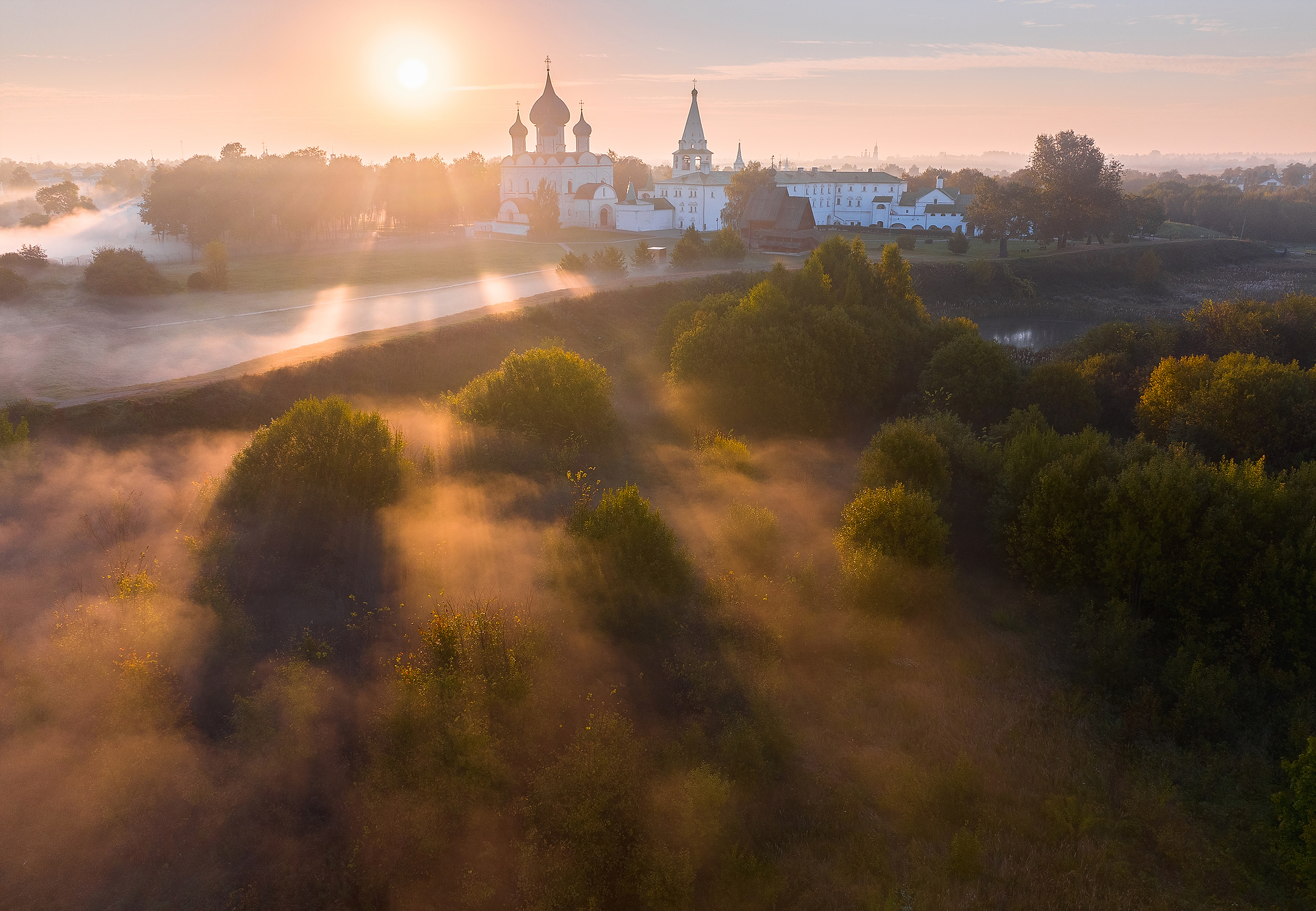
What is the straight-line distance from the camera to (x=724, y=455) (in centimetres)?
2231

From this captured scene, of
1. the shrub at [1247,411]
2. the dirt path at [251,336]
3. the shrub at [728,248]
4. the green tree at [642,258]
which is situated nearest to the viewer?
the shrub at [1247,411]

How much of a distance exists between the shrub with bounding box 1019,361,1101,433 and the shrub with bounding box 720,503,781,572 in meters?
14.3

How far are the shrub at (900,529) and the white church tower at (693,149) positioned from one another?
84.2 meters

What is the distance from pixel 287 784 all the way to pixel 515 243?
5440 cm

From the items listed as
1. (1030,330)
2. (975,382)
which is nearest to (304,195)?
(975,382)

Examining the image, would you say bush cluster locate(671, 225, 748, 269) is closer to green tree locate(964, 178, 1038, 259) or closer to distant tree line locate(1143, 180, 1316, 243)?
green tree locate(964, 178, 1038, 259)

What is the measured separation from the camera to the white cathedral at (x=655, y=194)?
71.8 metres

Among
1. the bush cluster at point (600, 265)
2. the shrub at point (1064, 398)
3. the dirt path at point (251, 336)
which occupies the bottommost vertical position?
the shrub at point (1064, 398)

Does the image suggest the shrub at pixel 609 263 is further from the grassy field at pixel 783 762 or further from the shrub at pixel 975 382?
the grassy field at pixel 783 762

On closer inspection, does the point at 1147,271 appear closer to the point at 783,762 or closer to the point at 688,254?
the point at 688,254

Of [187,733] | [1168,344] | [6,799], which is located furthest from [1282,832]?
[1168,344]

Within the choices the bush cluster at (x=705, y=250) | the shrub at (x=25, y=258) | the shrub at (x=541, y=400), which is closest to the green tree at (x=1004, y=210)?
the bush cluster at (x=705, y=250)

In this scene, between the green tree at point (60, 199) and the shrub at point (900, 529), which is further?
the green tree at point (60, 199)

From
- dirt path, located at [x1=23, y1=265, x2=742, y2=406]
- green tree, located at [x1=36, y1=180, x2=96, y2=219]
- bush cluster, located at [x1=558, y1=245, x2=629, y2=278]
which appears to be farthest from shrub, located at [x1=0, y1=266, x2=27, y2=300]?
green tree, located at [x1=36, y1=180, x2=96, y2=219]
